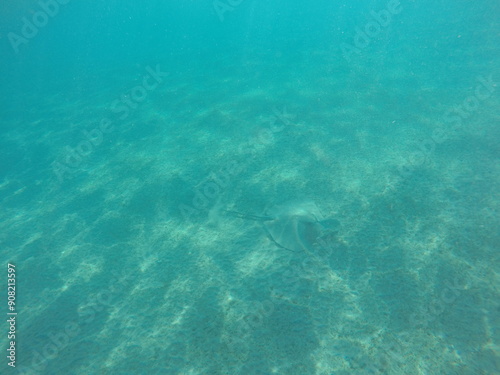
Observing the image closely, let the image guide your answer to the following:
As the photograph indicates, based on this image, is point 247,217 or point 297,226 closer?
point 297,226

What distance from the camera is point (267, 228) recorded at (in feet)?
23.5

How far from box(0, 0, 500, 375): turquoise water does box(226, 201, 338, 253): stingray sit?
8 centimetres

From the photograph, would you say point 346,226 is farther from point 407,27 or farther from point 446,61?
point 407,27

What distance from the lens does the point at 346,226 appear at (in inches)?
282

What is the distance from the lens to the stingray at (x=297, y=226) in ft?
21.6

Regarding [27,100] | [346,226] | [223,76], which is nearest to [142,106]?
[223,76]

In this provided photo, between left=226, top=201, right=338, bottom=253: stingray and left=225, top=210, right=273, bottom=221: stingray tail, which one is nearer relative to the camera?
left=226, top=201, right=338, bottom=253: stingray

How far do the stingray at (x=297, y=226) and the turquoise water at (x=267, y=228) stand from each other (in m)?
0.08

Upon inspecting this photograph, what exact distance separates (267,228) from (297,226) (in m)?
0.88

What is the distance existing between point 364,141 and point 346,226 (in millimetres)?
5044

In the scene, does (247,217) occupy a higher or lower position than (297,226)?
lower

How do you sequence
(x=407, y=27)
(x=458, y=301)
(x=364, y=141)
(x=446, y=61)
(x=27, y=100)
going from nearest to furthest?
(x=458, y=301), (x=364, y=141), (x=446, y=61), (x=27, y=100), (x=407, y=27)

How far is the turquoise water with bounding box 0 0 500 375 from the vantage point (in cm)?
504

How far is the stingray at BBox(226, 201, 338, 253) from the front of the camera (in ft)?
21.6
